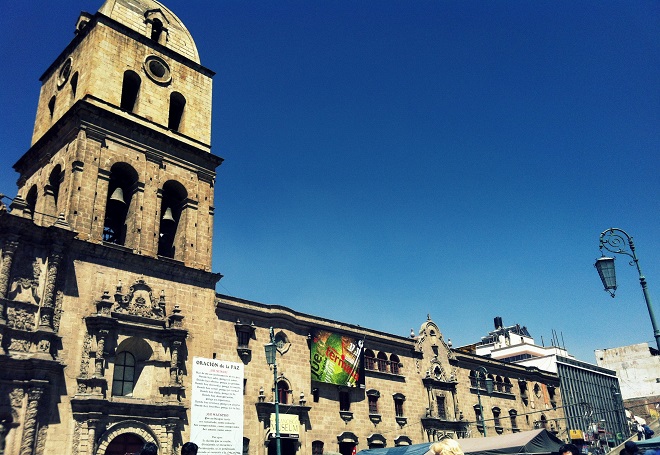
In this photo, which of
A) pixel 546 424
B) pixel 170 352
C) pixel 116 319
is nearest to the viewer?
pixel 116 319

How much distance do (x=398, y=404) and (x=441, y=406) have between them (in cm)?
457

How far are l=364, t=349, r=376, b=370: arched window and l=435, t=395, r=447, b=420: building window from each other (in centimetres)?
647

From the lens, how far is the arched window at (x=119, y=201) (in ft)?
92.6

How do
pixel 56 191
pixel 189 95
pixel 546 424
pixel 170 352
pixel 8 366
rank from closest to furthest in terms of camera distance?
pixel 8 366 → pixel 170 352 → pixel 56 191 → pixel 189 95 → pixel 546 424

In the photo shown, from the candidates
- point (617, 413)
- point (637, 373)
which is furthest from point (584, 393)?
point (637, 373)

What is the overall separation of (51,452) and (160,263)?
9.34 meters

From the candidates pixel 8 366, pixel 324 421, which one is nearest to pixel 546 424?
pixel 324 421

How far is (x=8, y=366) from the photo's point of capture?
2150 centimetres

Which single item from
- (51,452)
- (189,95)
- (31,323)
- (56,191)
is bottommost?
(51,452)

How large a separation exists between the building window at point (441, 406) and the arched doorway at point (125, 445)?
22.7 metres

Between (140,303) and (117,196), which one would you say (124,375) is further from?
(117,196)

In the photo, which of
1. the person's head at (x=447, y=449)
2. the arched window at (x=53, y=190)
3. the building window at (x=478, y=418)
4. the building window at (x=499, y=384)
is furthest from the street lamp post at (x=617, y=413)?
the person's head at (x=447, y=449)

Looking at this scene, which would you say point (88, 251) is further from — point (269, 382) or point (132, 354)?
point (269, 382)

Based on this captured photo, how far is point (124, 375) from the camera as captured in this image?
25297 millimetres
